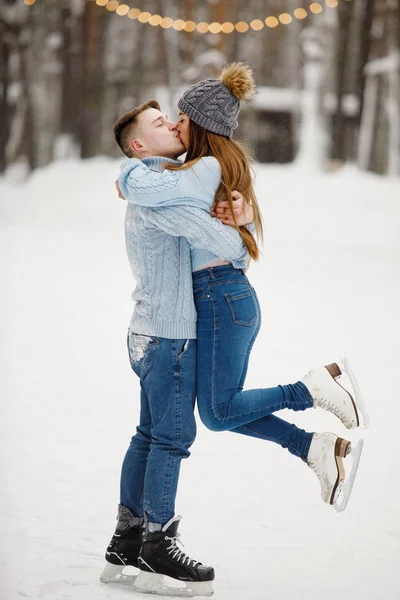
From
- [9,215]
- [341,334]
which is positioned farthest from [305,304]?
[9,215]

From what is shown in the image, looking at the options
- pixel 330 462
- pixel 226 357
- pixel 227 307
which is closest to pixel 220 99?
pixel 227 307

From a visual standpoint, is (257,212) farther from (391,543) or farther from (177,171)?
(391,543)

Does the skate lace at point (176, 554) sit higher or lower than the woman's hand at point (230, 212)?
lower

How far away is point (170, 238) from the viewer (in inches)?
73.6

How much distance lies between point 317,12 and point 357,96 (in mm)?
812

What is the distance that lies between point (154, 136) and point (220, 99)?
19 centimetres

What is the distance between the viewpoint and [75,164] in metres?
7.33

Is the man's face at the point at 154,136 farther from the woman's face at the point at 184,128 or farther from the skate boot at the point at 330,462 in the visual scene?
the skate boot at the point at 330,462

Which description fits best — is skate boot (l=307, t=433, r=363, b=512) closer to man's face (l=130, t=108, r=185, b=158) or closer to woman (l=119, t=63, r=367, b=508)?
woman (l=119, t=63, r=367, b=508)

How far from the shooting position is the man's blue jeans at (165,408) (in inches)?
72.4

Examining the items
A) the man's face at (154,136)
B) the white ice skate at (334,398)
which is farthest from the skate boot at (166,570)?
the man's face at (154,136)

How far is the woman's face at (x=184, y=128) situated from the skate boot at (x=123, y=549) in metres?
0.93

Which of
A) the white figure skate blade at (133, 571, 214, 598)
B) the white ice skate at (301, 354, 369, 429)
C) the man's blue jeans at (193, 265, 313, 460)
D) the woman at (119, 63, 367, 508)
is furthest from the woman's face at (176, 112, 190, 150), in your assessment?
the white figure skate blade at (133, 571, 214, 598)

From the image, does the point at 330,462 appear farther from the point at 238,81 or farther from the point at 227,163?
the point at 238,81
